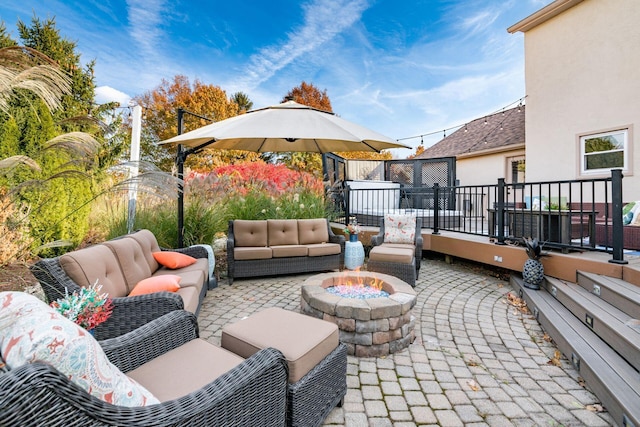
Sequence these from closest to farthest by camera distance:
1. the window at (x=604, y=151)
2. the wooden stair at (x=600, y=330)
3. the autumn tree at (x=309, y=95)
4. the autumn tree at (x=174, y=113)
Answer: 1. the wooden stair at (x=600, y=330)
2. the window at (x=604, y=151)
3. the autumn tree at (x=174, y=113)
4. the autumn tree at (x=309, y=95)

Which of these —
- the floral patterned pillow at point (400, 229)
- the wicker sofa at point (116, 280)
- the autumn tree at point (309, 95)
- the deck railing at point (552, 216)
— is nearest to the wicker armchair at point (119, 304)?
the wicker sofa at point (116, 280)

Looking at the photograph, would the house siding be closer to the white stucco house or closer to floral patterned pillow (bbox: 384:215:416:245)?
the white stucco house

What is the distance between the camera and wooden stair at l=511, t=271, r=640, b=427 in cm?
192

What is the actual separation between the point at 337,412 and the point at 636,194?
7759 mm

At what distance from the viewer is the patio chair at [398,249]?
443cm

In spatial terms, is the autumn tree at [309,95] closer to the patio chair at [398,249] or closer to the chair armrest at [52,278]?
the patio chair at [398,249]

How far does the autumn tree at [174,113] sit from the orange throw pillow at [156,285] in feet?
42.1

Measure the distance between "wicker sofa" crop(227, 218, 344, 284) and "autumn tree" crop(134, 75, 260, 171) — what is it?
10.7 metres

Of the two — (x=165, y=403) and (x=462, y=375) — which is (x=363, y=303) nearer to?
(x=462, y=375)

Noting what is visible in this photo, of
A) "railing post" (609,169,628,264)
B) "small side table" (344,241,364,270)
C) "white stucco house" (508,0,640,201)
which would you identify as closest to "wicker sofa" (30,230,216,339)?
"small side table" (344,241,364,270)

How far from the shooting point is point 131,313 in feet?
7.17

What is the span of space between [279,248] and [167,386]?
351cm

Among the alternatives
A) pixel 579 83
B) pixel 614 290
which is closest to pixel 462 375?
pixel 614 290

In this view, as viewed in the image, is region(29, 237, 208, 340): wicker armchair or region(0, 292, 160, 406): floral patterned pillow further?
region(29, 237, 208, 340): wicker armchair
